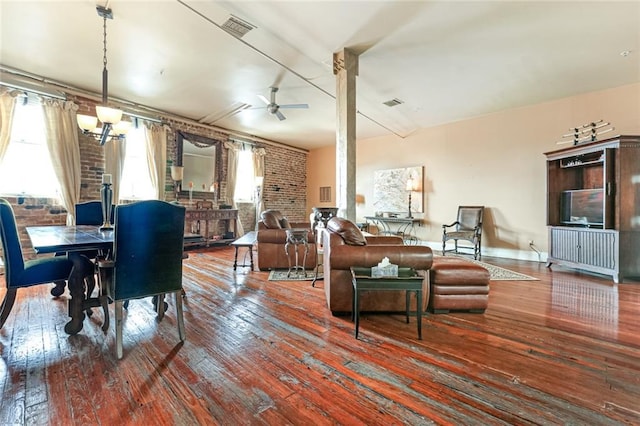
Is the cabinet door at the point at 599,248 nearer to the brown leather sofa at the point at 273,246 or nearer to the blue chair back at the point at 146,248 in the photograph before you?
the brown leather sofa at the point at 273,246

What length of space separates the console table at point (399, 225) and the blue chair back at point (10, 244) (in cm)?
647

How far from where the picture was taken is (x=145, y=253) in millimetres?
1865

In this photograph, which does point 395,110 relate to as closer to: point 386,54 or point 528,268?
point 386,54

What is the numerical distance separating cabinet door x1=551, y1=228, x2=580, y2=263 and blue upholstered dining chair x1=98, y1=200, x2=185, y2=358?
5481 millimetres

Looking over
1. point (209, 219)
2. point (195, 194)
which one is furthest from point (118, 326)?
point (195, 194)

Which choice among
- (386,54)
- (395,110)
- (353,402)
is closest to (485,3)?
(386,54)

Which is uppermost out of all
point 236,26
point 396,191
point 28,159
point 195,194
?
point 236,26

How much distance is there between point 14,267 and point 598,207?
6.92m

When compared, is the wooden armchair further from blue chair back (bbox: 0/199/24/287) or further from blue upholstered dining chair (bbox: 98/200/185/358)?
blue chair back (bbox: 0/199/24/287)

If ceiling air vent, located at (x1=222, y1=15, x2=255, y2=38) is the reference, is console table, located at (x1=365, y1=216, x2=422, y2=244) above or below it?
below

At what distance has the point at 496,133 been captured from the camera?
5770 millimetres

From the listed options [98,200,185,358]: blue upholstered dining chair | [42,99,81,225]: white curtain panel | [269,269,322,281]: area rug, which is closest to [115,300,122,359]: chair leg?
[98,200,185,358]: blue upholstered dining chair

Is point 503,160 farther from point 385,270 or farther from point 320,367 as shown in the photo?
point 320,367

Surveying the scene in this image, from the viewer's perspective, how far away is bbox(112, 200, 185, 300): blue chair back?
5.85 ft
